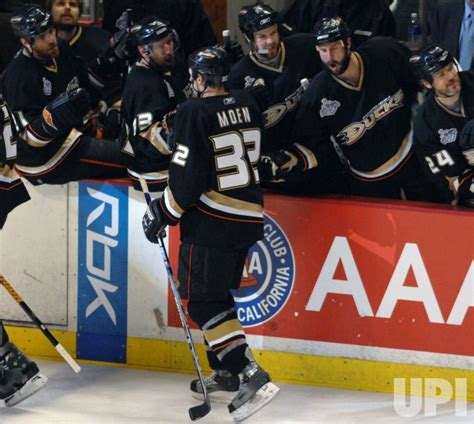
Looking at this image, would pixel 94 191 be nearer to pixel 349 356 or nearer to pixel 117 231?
pixel 117 231

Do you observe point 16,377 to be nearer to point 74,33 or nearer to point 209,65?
point 209,65

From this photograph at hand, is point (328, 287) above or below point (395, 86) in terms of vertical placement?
below

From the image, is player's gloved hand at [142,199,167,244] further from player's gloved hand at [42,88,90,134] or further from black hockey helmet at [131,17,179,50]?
black hockey helmet at [131,17,179,50]

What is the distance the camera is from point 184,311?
5.55 m

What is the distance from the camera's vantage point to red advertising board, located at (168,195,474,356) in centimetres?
526

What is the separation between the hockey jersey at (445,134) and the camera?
17.9 ft

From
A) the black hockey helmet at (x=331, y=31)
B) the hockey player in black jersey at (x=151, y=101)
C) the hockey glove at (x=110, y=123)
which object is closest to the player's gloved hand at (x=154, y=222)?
the hockey player in black jersey at (x=151, y=101)

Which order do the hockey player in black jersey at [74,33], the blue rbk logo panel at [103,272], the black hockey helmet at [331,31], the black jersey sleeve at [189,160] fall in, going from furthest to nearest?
the hockey player in black jersey at [74,33] < the blue rbk logo panel at [103,272] < the black hockey helmet at [331,31] < the black jersey sleeve at [189,160]

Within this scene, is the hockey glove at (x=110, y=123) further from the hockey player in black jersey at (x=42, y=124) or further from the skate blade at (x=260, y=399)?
the skate blade at (x=260, y=399)

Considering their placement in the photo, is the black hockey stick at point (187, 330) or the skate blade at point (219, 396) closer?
the black hockey stick at point (187, 330)

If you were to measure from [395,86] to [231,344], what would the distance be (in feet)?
4.29

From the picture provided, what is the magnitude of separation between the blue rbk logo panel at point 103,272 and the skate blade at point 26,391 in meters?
0.46

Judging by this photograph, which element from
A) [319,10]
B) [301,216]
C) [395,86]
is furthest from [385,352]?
[319,10]

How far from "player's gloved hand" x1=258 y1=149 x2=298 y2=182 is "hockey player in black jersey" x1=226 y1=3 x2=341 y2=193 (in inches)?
4.5
